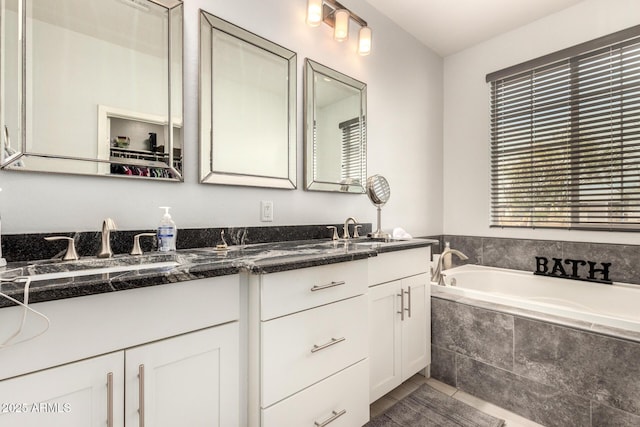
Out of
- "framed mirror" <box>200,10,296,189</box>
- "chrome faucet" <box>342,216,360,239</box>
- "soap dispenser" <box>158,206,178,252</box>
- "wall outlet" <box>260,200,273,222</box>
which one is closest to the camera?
"soap dispenser" <box>158,206,178,252</box>

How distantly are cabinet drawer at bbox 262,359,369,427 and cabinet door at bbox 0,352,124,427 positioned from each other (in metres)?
0.47

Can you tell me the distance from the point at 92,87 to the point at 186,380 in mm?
1176

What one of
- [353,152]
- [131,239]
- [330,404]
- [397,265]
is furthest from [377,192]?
[131,239]

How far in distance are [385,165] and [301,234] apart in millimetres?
1052

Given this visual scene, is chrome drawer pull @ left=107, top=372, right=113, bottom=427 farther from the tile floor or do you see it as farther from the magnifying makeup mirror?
the magnifying makeup mirror

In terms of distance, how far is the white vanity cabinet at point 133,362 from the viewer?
2.23 ft

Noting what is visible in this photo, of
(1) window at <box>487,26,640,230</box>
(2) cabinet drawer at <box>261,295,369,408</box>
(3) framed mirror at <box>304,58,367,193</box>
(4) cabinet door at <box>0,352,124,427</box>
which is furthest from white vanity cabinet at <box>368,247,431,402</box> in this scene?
(1) window at <box>487,26,640,230</box>

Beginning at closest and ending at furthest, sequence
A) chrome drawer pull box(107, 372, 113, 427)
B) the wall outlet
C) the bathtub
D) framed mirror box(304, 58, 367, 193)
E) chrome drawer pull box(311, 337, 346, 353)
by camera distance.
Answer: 1. chrome drawer pull box(107, 372, 113, 427)
2. chrome drawer pull box(311, 337, 346, 353)
3. the bathtub
4. the wall outlet
5. framed mirror box(304, 58, 367, 193)

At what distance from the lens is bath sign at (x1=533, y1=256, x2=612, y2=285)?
219 centimetres

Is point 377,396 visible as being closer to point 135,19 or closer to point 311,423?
point 311,423

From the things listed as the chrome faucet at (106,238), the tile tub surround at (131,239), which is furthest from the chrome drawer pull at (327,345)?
the chrome faucet at (106,238)

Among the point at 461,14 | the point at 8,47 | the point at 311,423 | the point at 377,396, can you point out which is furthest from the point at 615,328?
the point at 8,47

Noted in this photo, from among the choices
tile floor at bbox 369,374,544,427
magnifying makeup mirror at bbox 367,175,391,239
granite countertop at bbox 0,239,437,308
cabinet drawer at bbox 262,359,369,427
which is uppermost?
magnifying makeup mirror at bbox 367,175,391,239

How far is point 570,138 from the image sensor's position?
239 centimetres
